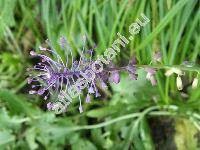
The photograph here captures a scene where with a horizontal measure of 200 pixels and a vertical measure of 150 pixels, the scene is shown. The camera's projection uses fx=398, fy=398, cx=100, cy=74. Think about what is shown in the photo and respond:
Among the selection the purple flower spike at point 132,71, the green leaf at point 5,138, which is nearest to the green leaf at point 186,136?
the green leaf at point 5,138

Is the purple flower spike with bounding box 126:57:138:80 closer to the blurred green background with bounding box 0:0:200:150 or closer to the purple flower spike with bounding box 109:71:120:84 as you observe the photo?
the purple flower spike with bounding box 109:71:120:84

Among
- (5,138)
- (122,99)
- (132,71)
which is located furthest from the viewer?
(122,99)

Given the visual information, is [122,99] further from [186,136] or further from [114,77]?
[114,77]

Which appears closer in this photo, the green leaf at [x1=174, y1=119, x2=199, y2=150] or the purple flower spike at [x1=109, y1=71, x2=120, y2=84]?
the purple flower spike at [x1=109, y1=71, x2=120, y2=84]

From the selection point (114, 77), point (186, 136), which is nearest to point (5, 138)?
point (186, 136)

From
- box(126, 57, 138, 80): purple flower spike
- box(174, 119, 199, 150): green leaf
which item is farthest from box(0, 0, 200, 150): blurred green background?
box(126, 57, 138, 80): purple flower spike

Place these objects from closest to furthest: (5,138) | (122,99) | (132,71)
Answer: (132,71), (5,138), (122,99)

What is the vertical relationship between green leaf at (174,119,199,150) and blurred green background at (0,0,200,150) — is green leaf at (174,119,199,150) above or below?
below

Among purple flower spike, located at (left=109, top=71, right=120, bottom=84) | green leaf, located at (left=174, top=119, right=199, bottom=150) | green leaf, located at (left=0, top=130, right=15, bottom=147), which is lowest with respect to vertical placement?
green leaf, located at (left=174, top=119, right=199, bottom=150)

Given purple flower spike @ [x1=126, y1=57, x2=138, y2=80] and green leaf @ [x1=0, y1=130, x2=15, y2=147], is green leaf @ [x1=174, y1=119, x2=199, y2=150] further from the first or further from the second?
purple flower spike @ [x1=126, y1=57, x2=138, y2=80]
